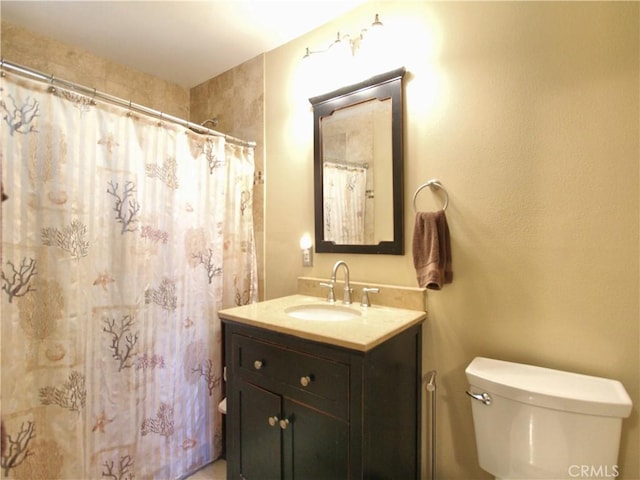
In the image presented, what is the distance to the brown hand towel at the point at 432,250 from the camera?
121cm

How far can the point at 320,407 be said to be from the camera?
102 cm

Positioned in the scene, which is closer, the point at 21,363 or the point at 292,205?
the point at 21,363

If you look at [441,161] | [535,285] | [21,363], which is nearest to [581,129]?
[441,161]

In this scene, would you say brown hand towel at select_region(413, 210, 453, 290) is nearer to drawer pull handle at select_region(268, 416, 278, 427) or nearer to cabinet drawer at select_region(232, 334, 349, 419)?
cabinet drawer at select_region(232, 334, 349, 419)

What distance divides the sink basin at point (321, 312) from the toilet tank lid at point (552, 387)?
1.81 feet

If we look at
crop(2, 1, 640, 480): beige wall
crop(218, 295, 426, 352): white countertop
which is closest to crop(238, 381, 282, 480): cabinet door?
crop(218, 295, 426, 352): white countertop

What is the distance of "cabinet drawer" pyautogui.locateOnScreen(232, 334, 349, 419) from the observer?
0.98 meters

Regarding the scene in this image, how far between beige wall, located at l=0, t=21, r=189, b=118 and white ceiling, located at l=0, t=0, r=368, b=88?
0.05m

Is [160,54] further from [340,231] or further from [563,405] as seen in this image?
[563,405]

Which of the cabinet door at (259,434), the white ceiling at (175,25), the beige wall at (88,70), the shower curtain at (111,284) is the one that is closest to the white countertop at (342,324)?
the cabinet door at (259,434)

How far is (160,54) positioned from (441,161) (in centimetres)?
183

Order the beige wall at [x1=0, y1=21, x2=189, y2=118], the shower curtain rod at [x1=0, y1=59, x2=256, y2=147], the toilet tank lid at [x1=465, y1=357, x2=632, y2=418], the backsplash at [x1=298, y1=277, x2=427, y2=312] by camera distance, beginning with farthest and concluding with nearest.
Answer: the beige wall at [x1=0, y1=21, x2=189, y2=118] → the backsplash at [x1=298, y1=277, x2=427, y2=312] → the shower curtain rod at [x1=0, y1=59, x2=256, y2=147] → the toilet tank lid at [x1=465, y1=357, x2=632, y2=418]

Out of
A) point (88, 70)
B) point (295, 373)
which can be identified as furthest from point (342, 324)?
point (88, 70)

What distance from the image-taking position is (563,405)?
0.87 meters
